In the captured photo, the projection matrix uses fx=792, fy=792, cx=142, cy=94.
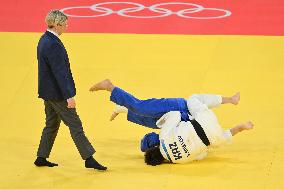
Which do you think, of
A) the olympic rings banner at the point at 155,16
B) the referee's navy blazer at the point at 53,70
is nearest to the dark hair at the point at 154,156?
the referee's navy blazer at the point at 53,70

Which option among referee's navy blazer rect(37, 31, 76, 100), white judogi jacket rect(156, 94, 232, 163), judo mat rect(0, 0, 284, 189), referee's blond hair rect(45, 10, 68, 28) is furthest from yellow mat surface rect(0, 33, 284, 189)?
referee's blond hair rect(45, 10, 68, 28)

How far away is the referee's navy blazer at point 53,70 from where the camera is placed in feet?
27.2

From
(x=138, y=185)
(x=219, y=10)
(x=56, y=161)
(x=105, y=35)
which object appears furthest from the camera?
(x=219, y=10)

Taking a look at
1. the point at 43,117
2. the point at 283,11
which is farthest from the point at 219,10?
the point at 43,117

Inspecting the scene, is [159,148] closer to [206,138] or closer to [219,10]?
[206,138]

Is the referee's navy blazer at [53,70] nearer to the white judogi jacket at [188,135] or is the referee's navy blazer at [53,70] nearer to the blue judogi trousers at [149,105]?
the blue judogi trousers at [149,105]

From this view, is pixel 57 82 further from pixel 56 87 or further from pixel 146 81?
pixel 146 81

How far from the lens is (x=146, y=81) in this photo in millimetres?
11352

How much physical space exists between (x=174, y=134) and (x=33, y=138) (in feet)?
6.52

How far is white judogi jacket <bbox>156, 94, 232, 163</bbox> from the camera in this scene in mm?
8602

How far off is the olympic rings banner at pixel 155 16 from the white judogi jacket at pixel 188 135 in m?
4.40

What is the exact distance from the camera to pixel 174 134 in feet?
28.3

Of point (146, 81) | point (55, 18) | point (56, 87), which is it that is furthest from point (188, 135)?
point (146, 81)

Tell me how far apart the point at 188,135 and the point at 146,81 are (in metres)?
2.86
